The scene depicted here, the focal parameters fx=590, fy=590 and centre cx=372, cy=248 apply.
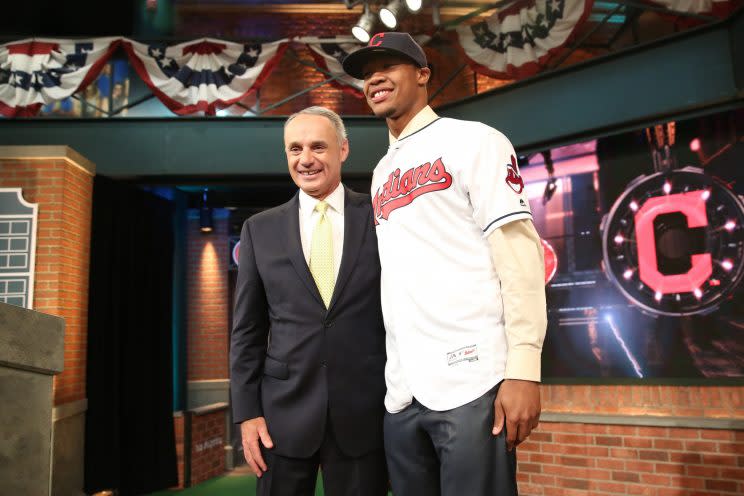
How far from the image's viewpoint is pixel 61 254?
5.00 m

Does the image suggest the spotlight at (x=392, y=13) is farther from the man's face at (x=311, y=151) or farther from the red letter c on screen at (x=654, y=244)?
the man's face at (x=311, y=151)

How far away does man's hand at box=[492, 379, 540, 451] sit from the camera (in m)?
1.40

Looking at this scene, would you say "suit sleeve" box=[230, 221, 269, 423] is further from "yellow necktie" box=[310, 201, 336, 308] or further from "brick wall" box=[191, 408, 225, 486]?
"brick wall" box=[191, 408, 225, 486]

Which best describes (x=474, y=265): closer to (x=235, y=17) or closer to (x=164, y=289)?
(x=164, y=289)

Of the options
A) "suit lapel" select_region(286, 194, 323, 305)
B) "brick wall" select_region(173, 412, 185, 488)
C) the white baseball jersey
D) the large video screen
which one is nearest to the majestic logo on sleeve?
the white baseball jersey

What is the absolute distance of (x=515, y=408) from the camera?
4.58ft

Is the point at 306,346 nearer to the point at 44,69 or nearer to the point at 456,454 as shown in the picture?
the point at 456,454

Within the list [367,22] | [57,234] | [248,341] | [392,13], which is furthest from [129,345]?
[248,341]

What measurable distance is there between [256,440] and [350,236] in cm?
69

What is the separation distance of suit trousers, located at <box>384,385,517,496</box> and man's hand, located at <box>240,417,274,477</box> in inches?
17.2

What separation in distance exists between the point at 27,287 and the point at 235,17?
231 inches

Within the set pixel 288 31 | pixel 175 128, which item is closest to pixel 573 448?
pixel 175 128

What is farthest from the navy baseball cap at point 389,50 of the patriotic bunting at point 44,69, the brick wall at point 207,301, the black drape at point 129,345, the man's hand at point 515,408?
the brick wall at point 207,301

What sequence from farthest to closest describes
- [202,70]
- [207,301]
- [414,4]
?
[207,301]
[202,70]
[414,4]
